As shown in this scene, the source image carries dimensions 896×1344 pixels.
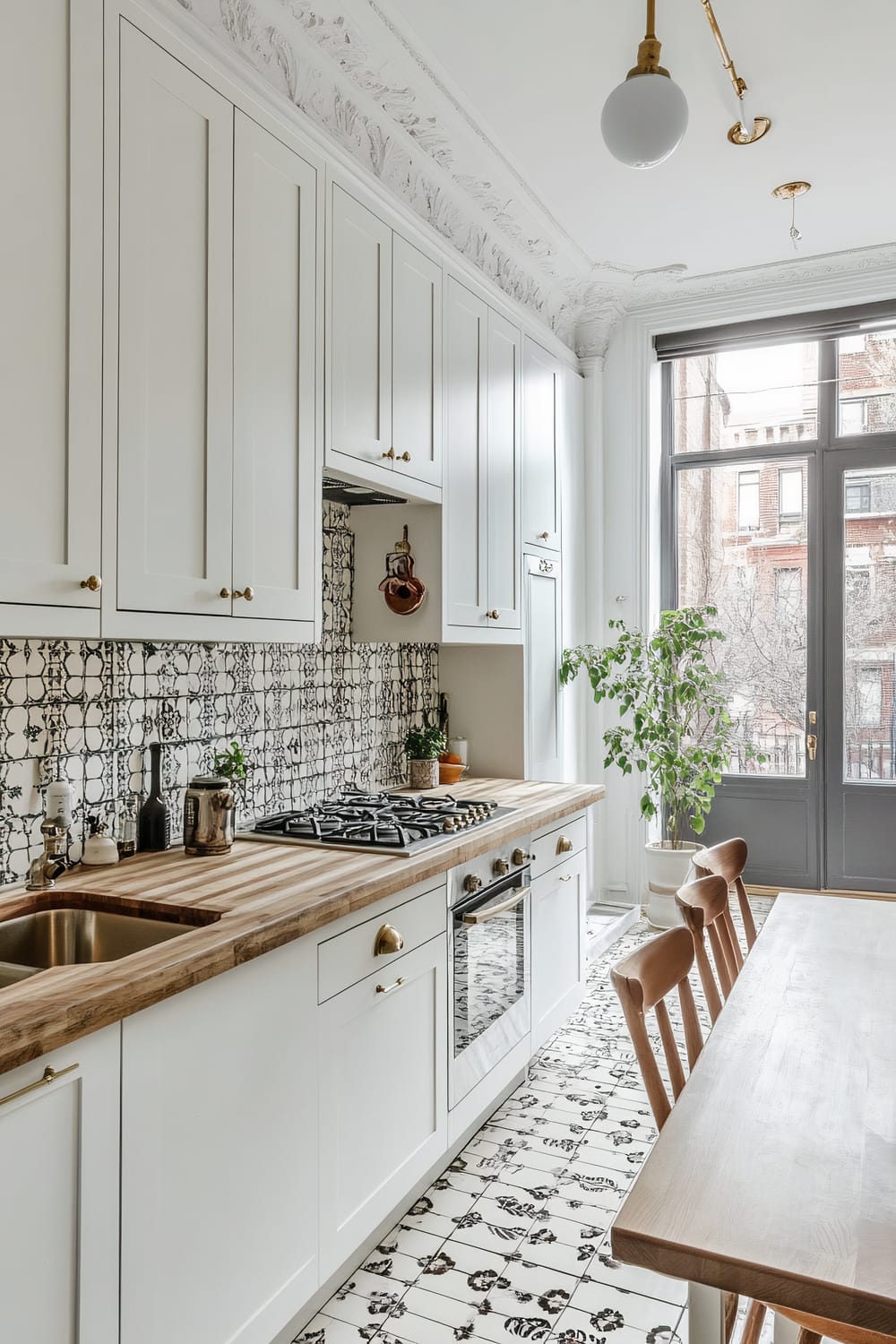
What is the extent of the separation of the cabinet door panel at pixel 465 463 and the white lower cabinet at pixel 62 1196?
1921 mm

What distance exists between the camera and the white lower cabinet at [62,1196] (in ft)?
3.67

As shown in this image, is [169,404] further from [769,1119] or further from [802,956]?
[802,956]

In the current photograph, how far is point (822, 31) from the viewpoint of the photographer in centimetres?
262

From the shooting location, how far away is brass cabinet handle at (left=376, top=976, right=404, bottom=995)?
6.39 ft

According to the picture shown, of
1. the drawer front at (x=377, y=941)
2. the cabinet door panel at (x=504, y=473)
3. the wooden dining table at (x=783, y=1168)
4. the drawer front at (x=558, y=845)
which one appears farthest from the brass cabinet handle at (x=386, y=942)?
the cabinet door panel at (x=504, y=473)

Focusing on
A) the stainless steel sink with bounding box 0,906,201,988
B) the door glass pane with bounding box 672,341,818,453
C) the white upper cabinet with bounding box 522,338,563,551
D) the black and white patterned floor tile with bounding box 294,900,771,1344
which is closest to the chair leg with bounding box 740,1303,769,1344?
the black and white patterned floor tile with bounding box 294,900,771,1344

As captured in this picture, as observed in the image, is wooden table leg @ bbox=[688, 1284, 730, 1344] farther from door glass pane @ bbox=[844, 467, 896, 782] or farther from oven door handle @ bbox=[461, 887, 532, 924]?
door glass pane @ bbox=[844, 467, 896, 782]

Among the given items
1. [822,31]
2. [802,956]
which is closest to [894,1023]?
[802,956]

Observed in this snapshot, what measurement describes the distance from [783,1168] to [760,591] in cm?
401

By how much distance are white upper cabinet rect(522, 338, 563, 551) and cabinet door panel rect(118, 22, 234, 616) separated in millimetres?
1874

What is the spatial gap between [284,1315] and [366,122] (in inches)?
121

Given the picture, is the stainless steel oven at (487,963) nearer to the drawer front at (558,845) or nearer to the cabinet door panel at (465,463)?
the drawer front at (558,845)

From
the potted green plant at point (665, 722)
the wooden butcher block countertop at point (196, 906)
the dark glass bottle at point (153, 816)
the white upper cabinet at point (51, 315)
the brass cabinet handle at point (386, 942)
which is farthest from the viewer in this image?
the potted green plant at point (665, 722)

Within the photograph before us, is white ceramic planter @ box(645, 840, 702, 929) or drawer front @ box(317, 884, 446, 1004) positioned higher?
drawer front @ box(317, 884, 446, 1004)
